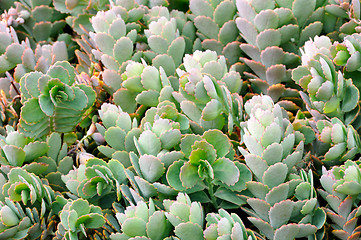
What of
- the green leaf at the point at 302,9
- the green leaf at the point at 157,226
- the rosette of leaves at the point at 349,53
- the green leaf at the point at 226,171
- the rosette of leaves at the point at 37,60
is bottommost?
the green leaf at the point at 157,226

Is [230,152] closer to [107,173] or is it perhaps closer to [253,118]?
[253,118]

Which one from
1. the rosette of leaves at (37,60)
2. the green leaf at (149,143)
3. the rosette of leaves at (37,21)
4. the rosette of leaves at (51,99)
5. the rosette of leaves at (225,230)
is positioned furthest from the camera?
the rosette of leaves at (37,21)

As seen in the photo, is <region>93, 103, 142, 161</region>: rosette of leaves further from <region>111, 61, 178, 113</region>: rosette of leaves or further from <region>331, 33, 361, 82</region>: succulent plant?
<region>331, 33, 361, 82</region>: succulent plant

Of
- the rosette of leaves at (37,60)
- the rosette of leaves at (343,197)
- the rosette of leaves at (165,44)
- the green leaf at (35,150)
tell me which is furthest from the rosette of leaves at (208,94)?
the rosette of leaves at (37,60)

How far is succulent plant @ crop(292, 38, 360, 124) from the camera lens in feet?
2.87

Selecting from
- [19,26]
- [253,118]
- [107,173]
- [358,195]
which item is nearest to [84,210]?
[107,173]

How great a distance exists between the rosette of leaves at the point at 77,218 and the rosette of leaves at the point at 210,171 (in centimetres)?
16

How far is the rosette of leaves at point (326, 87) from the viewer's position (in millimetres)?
875

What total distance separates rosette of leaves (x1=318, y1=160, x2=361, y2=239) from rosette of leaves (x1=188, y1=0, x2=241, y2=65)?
0.46m

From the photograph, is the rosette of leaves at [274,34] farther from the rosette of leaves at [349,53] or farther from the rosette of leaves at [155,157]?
the rosette of leaves at [155,157]

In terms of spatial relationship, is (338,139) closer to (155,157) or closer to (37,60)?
(155,157)

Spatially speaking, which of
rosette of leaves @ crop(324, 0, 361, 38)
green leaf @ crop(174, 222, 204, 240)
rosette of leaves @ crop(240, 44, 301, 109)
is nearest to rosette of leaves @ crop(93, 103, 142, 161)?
green leaf @ crop(174, 222, 204, 240)

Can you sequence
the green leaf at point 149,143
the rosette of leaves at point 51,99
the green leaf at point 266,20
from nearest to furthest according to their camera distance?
the green leaf at point 149,143, the rosette of leaves at point 51,99, the green leaf at point 266,20

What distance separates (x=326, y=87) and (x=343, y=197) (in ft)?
0.73
